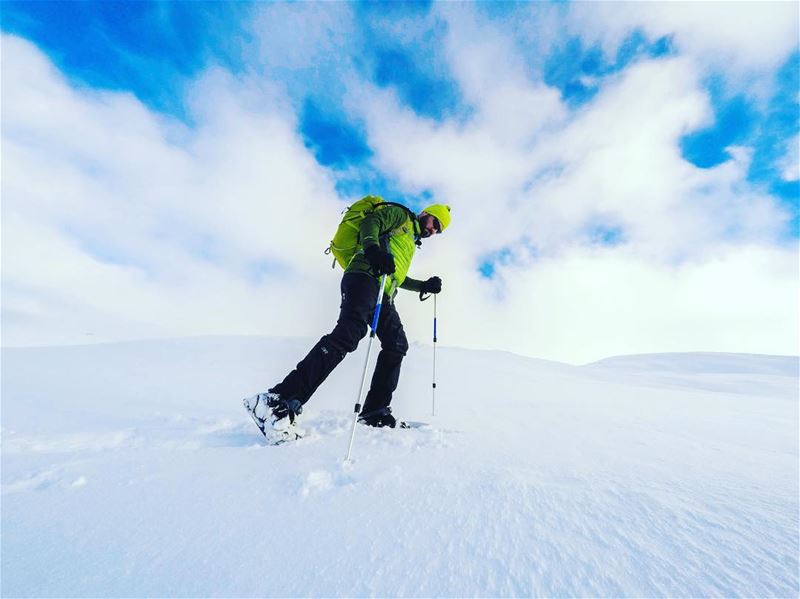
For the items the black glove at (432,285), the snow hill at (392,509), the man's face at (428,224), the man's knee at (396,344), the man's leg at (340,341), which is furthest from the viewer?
the black glove at (432,285)

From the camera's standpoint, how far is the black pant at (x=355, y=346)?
257 cm

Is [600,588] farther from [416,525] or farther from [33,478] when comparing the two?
[33,478]

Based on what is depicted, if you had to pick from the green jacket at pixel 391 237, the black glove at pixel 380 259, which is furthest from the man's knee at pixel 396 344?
the black glove at pixel 380 259

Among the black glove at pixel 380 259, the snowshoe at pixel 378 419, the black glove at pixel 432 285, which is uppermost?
the black glove at pixel 432 285

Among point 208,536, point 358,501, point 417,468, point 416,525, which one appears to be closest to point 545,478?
point 417,468

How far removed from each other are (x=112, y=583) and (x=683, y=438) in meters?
3.26

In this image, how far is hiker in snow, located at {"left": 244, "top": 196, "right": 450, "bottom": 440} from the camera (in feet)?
8.04

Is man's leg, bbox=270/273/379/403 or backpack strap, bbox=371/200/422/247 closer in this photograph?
man's leg, bbox=270/273/379/403

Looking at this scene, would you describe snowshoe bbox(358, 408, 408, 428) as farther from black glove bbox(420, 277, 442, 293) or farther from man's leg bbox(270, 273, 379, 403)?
black glove bbox(420, 277, 442, 293)

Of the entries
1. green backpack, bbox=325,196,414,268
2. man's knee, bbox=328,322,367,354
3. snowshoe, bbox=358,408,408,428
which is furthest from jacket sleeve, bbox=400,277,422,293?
snowshoe, bbox=358,408,408,428

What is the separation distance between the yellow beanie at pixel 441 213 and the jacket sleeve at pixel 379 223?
45 centimetres

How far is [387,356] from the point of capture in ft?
11.2

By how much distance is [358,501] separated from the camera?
1460 mm

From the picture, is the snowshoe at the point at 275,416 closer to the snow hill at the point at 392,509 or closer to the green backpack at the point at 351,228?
the snow hill at the point at 392,509
